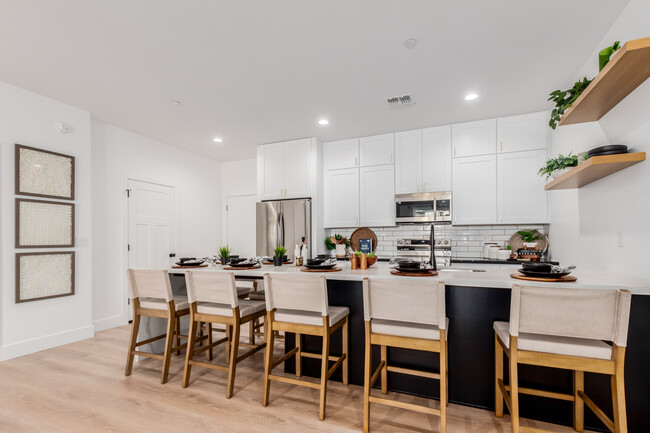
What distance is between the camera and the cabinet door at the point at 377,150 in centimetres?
468

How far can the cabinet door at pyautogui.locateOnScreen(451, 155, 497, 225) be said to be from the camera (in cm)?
413

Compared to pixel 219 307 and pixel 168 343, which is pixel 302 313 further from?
pixel 168 343

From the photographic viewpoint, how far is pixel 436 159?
4.41 meters

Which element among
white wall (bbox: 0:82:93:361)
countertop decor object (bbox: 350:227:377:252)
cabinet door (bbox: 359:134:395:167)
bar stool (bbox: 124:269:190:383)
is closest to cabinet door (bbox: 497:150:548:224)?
cabinet door (bbox: 359:134:395:167)

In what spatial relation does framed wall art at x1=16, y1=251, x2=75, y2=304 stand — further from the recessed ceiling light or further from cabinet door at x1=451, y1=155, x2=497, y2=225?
cabinet door at x1=451, y1=155, x2=497, y2=225

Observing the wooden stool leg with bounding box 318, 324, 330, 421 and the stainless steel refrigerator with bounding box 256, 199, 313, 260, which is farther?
the stainless steel refrigerator with bounding box 256, 199, 313, 260

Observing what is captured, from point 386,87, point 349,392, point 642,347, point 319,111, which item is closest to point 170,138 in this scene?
point 319,111

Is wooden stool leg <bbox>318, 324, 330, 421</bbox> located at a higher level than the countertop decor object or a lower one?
lower

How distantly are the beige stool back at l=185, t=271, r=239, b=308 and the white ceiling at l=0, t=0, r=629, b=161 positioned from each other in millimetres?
1819

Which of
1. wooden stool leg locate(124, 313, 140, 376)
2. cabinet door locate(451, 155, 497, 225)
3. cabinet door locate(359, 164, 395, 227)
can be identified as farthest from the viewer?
cabinet door locate(359, 164, 395, 227)

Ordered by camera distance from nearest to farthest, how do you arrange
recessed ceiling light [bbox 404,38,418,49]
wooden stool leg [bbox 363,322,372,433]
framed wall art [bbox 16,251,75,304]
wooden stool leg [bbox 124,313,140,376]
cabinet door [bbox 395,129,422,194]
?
1. wooden stool leg [bbox 363,322,372,433]
2. recessed ceiling light [bbox 404,38,418,49]
3. wooden stool leg [bbox 124,313,140,376]
4. framed wall art [bbox 16,251,75,304]
5. cabinet door [bbox 395,129,422,194]

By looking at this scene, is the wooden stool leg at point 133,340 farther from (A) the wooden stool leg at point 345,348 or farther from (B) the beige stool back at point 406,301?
(B) the beige stool back at point 406,301

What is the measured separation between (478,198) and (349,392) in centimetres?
304

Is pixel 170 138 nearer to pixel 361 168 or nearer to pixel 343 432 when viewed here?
pixel 361 168
